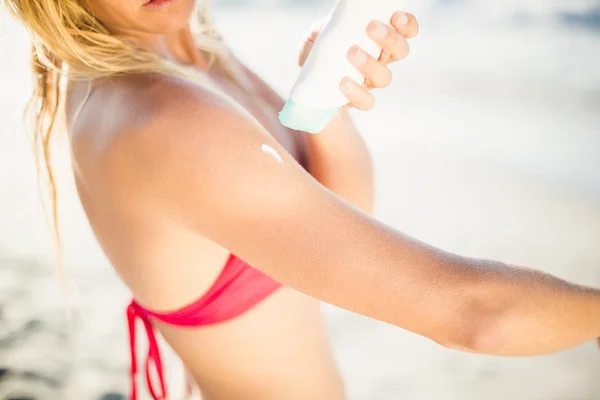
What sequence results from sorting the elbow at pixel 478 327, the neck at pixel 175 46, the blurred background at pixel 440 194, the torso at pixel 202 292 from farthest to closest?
the blurred background at pixel 440 194, the neck at pixel 175 46, the torso at pixel 202 292, the elbow at pixel 478 327

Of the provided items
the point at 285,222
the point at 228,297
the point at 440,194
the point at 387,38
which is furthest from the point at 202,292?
the point at 440,194

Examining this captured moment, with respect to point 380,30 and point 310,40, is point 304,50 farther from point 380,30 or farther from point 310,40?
point 380,30

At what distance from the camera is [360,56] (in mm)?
494

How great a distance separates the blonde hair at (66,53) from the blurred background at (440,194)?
0.44 feet

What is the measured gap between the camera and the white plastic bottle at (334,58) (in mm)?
492

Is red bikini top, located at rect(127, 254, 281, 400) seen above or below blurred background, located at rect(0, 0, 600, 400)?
above

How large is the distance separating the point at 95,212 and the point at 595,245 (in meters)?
1.57

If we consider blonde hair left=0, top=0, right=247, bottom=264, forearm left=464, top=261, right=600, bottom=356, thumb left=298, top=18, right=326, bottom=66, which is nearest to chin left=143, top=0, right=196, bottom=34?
blonde hair left=0, top=0, right=247, bottom=264

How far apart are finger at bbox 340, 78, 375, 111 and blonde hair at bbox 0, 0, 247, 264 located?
15 centimetres

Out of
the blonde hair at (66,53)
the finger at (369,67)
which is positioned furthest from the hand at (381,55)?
the blonde hair at (66,53)

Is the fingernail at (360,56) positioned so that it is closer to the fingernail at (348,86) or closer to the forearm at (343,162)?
the fingernail at (348,86)

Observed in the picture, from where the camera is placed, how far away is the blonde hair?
0.58 metres

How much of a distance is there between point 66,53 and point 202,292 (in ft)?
0.87

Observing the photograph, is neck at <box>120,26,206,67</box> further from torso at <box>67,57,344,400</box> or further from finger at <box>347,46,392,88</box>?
finger at <box>347,46,392,88</box>
